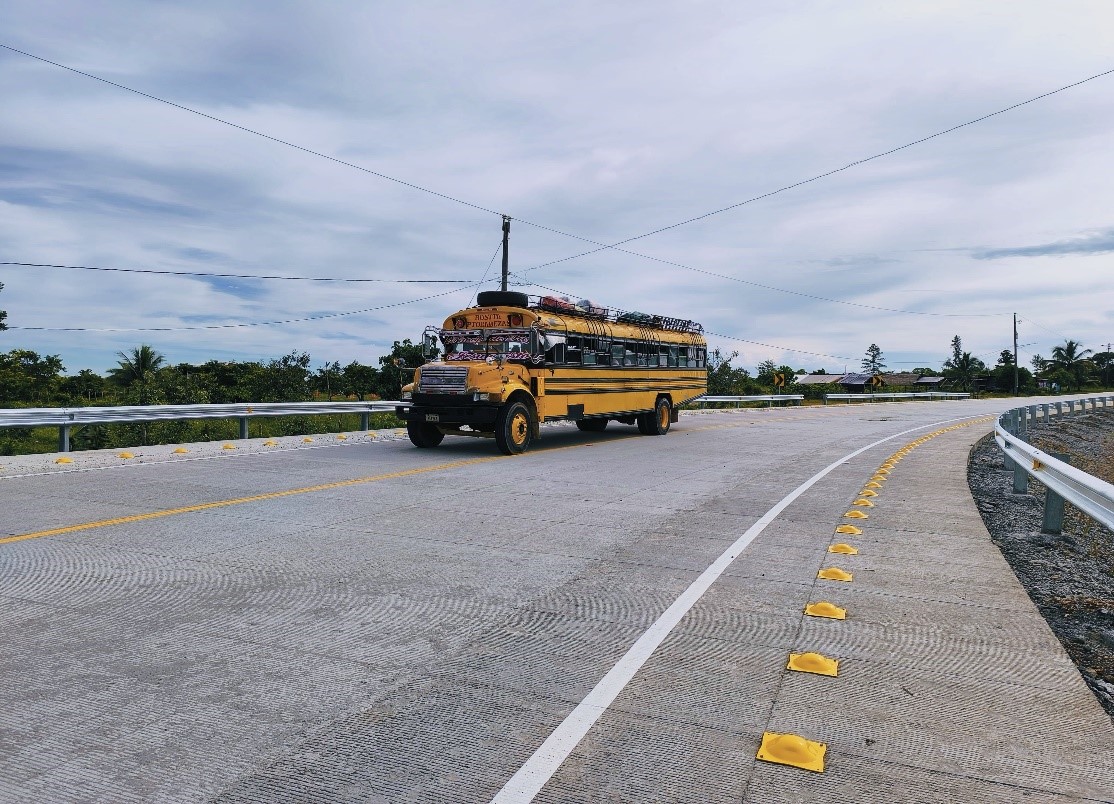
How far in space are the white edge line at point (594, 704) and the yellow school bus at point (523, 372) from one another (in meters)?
8.37

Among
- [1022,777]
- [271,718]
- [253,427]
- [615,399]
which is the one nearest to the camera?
[1022,777]

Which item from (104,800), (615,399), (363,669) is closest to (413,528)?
(363,669)

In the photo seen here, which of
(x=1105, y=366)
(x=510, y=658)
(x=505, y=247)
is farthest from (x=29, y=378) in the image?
(x=1105, y=366)

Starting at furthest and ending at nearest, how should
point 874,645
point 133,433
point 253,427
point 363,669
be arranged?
point 253,427 → point 133,433 → point 874,645 → point 363,669

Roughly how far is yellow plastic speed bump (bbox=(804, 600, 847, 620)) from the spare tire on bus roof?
1112 centimetres

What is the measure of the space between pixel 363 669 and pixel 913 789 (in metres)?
2.50

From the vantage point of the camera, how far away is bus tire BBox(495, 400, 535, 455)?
46.9 feet

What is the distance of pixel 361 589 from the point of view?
215 inches

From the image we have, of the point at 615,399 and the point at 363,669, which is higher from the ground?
the point at 615,399

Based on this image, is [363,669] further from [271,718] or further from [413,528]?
[413,528]

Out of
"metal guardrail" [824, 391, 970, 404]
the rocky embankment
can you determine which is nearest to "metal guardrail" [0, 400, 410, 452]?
the rocky embankment

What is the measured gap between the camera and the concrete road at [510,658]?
10.0 ft

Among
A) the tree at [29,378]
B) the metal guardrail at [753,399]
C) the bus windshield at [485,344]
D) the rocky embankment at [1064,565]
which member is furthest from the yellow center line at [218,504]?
the tree at [29,378]

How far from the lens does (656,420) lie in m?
20.0
